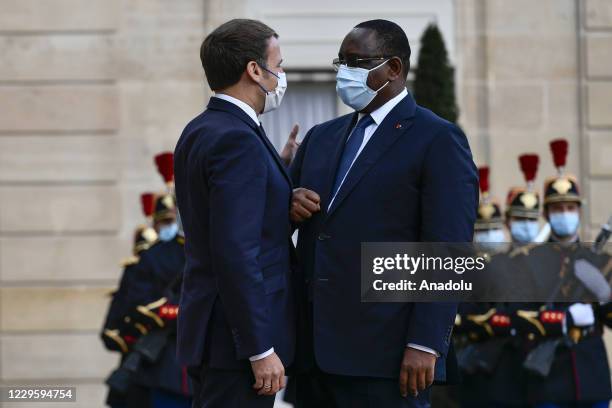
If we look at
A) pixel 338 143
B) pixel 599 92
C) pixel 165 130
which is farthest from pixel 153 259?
pixel 599 92

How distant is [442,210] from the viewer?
4609 mm

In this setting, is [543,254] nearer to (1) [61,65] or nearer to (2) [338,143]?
(2) [338,143]

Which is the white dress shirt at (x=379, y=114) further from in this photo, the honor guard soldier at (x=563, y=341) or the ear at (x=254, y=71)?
the honor guard soldier at (x=563, y=341)

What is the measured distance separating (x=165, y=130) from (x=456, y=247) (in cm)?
703

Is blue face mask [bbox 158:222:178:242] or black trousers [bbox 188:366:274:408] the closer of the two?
black trousers [bbox 188:366:274:408]

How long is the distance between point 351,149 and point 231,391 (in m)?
0.96

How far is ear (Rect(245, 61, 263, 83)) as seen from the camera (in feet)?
15.5

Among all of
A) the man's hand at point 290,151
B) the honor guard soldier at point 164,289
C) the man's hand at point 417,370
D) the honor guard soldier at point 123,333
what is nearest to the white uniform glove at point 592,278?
the honor guard soldier at point 164,289

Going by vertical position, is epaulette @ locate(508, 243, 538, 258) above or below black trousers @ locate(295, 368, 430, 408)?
above

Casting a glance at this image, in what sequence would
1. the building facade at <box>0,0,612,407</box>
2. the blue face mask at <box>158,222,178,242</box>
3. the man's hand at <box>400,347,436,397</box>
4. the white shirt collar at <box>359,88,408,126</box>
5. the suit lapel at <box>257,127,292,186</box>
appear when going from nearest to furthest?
the man's hand at <box>400,347,436,397</box> < the suit lapel at <box>257,127,292,186</box> < the white shirt collar at <box>359,88,408,126</box> < the blue face mask at <box>158,222,178,242</box> < the building facade at <box>0,0,612,407</box>

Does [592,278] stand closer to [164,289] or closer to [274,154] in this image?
[164,289]

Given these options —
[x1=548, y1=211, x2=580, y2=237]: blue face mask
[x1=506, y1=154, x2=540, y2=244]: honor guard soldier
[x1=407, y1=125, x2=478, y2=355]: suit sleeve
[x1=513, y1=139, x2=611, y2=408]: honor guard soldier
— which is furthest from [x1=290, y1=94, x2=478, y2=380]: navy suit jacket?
[x1=506, y1=154, x2=540, y2=244]: honor guard soldier

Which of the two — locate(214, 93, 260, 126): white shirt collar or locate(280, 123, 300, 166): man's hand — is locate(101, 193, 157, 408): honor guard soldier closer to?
locate(280, 123, 300, 166): man's hand

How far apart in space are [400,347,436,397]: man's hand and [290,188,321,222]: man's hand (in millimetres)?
567
